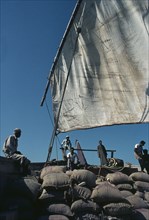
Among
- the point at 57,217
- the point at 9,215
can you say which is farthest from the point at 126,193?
the point at 9,215

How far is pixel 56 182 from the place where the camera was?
21.7ft

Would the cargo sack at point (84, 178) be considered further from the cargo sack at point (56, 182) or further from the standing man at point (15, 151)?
the standing man at point (15, 151)

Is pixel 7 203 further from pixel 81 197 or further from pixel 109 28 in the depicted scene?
pixel 109 28

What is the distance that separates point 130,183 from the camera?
8.19 metres

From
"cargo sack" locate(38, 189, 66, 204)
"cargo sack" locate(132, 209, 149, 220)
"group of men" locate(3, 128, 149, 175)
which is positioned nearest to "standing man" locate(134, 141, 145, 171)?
"group of men" locate(3, 128, 149, 175)

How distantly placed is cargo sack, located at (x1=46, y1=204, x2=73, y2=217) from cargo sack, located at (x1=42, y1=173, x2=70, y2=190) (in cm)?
46

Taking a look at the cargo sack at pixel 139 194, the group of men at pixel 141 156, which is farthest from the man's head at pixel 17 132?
the group of men at pixel 141 156

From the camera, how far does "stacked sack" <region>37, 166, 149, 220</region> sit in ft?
20.1

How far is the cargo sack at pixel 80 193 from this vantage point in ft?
21.3

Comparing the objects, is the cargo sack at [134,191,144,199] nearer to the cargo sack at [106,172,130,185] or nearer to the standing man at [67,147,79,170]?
the cargo sack at [106,172,130,185]

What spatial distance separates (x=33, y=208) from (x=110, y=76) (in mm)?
7397

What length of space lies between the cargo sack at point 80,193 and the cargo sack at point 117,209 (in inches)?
18.1

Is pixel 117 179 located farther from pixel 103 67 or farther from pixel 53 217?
pixel 103 67

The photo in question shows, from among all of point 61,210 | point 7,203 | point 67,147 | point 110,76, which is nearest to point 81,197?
point 61,210
